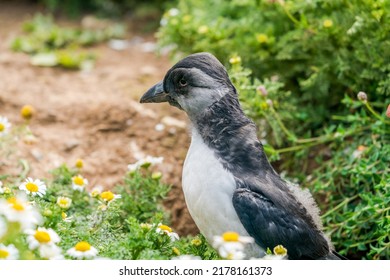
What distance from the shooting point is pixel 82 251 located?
2.65m

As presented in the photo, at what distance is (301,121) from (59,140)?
5.60 ft

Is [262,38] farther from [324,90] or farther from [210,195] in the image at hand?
[210,195]

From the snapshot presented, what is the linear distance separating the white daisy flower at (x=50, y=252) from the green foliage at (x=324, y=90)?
1.71m

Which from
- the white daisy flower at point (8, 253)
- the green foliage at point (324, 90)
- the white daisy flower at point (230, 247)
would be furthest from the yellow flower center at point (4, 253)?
the green foliage at point (324, 90)

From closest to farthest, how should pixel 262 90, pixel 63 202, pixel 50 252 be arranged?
pixel 50 252 → pixel 63 202 → pixel 262 90

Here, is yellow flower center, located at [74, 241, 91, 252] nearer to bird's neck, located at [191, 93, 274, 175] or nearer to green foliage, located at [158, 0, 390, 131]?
bird's neck, located at [191, 93, 274, 175]

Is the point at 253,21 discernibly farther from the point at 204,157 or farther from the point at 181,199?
the point at 204,157

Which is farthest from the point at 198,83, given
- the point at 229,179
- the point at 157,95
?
the point at 229,179

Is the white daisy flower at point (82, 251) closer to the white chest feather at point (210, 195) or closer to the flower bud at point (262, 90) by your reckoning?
the white chest feather at point (210, 195)

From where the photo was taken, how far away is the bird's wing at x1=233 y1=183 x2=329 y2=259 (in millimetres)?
3051

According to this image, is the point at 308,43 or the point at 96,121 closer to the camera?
the point at 308,43

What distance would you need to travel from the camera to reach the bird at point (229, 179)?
3068 millimetres
